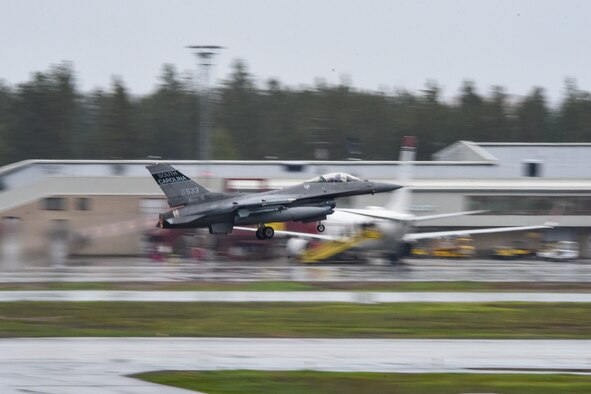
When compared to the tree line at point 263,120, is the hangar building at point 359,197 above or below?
below

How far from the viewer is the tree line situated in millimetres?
121688

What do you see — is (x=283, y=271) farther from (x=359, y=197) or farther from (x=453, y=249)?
(x=453, y=249)

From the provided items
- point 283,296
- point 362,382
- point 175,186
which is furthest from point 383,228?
point 362,382

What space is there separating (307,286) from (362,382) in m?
19.7

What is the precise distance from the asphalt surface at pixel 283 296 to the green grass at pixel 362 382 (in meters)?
13.5

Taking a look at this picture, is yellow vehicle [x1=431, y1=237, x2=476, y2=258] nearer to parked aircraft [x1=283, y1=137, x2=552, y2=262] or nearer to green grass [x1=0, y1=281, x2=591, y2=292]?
parked aircraft [x1=283, y1=137, x2=552, y2=262]

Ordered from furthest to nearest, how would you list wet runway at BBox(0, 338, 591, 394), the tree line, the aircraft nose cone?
the tree line
the aircraft nose cone
wet runway at BBox(0, 338, 591, 394)

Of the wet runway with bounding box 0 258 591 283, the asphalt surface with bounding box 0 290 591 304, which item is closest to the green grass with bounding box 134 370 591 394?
the asphalt surface with bounding box 0 290 591 304

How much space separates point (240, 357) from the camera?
23.7m

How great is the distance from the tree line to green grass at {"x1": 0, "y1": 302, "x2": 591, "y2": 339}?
84.0 metres

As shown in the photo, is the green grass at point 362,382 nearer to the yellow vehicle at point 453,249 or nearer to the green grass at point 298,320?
the green grass at point 298,320

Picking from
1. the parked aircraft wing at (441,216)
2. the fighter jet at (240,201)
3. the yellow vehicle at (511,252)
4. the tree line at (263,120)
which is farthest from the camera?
the tree line at (263,120)

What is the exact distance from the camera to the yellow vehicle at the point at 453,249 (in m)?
60.4

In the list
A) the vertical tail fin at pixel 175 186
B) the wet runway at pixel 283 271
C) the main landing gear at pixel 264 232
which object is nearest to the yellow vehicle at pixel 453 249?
the wet runway at pixel 283 271
